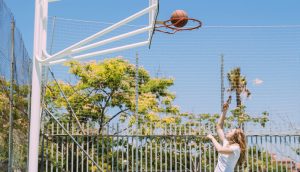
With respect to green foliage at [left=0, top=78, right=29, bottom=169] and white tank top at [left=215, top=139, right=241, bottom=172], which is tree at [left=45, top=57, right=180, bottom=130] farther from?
white tank top at [left=215, top=139, right=241, bottom=172]

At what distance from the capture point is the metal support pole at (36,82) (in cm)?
694

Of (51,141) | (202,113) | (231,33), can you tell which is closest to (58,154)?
(51,141)

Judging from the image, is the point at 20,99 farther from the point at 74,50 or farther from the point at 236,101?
the point at 236,101

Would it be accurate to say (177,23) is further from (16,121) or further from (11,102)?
(11,102)

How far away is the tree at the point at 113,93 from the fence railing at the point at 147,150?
8.94ft

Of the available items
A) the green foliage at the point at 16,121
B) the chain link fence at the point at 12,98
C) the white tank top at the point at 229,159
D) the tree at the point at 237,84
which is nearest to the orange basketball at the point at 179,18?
the chain link fence at the point at 12,98

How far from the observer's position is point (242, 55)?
38.6 feet

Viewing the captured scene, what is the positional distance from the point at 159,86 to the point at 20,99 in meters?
8.78

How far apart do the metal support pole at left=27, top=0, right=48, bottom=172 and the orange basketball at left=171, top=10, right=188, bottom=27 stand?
6.11ft

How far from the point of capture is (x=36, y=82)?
23.0 feet

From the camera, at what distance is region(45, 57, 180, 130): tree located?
13843 millimetres

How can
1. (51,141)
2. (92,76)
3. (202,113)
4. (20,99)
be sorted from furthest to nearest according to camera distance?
(92,76), (202,113), (51,141), (20,99)

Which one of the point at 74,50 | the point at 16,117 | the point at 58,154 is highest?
the point at 74,50

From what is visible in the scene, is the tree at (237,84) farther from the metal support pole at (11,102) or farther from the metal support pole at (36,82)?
Result: the metal support pole at (11,102)
